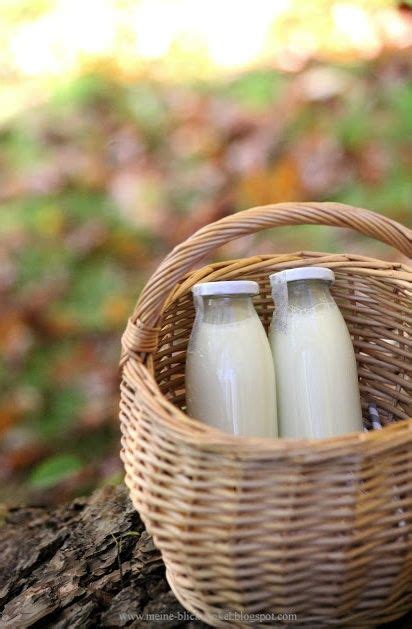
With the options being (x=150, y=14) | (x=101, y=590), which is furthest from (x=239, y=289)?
(x=150, y=14)

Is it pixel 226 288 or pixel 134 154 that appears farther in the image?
pixel 134 154

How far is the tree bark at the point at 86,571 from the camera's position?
2.70 feet

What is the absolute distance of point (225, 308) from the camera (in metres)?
0.86

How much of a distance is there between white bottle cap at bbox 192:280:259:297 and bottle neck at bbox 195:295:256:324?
0.02 metres

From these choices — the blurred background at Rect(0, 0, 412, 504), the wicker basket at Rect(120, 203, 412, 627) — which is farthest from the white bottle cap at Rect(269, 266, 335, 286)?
the blurred background at Rect(0, 0, 412, 504)

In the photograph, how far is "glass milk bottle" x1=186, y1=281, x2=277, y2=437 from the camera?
2.68ft

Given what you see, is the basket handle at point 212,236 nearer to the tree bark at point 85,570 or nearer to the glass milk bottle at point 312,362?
the glass milk bottle at point 312,362

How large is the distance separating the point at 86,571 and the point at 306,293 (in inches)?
17.6

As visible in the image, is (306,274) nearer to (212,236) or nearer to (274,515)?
(212,236)

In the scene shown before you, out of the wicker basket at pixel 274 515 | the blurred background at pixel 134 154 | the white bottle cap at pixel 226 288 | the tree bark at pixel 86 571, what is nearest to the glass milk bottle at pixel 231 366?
the white bottle cap at pixel 226 288

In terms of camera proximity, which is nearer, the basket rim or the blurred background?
A: the basket rim

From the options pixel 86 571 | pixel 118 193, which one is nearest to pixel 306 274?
pixel 86 571

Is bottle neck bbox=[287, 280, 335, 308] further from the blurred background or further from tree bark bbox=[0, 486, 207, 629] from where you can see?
the blurred background

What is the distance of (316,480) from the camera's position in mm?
629
